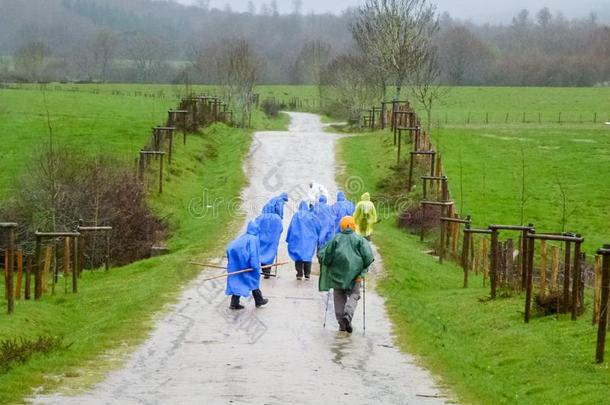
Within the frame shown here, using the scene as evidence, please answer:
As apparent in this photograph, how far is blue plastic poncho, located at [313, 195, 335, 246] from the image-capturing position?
21375 millimetres

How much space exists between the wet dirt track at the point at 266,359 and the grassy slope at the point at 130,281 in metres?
0.50

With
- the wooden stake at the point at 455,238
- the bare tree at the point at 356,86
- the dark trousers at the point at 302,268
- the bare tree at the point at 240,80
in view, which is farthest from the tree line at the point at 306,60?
the dark trousers at the point at 302,268

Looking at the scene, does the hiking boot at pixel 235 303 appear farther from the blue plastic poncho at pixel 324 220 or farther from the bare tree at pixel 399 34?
the bare tree at pixel 399 34

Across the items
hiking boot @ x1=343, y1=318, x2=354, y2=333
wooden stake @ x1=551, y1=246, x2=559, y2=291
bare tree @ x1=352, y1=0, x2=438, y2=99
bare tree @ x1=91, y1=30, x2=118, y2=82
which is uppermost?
bare tree @ x1=91, y1=30, x2=118, y2=82

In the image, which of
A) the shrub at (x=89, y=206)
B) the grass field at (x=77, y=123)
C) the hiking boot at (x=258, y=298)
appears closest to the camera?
the hiking boot at (x=258, y=298)

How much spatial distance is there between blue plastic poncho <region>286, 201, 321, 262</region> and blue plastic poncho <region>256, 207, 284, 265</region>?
1.44 feet

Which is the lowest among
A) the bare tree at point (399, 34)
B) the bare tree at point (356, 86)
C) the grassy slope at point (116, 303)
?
the grassy slope at point (116, 303)

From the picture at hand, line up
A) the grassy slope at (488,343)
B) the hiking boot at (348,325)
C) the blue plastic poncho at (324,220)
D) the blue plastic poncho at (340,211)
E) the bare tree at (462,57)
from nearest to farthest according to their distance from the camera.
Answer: the grassy slope at (488,343) → the hiking boot at (348,325) → the blue plastic poncho at (324,220) → the blue plastic poncho at (340,211) → the bare tree at (462,57)

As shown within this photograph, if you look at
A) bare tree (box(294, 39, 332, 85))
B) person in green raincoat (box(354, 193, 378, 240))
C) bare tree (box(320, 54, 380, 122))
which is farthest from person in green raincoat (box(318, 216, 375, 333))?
bare tree (box(294, 39, 332, 85))

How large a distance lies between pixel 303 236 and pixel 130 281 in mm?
3760

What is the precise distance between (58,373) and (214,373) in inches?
74.9

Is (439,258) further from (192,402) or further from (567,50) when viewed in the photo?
(567,50)

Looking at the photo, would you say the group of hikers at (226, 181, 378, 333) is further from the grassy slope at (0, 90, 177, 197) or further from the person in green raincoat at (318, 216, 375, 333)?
the grassy slope at (0, 90, 177, 197)

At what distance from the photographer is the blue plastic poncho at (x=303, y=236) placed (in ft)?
66.2
